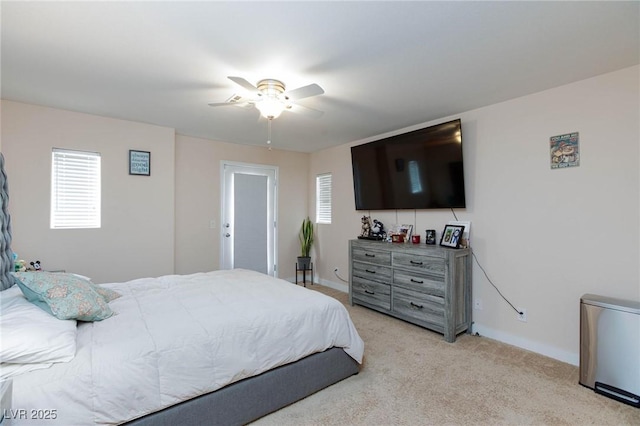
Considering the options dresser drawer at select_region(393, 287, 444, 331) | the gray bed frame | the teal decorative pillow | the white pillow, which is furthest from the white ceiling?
the gray bed frame

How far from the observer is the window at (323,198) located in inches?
215

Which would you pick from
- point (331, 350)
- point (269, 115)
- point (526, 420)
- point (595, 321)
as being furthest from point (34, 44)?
point (595, 321)

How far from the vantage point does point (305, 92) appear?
241 centimetres

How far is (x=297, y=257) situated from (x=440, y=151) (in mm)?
3163

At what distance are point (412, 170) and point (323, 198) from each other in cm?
213

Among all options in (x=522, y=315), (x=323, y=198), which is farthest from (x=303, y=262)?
(x=522, y=315)

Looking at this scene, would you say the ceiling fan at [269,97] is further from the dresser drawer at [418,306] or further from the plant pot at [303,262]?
the plant pot at [303,262]

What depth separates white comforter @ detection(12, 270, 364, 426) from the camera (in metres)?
1.38

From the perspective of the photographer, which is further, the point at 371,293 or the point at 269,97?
the point at 371,293

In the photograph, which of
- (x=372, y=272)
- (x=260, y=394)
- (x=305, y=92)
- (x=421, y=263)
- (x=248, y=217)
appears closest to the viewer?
(x=260, y=394)

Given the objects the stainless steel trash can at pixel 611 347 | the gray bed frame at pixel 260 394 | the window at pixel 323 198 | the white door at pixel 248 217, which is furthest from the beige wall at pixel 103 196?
the stainless steel trash can at pixel 611 347

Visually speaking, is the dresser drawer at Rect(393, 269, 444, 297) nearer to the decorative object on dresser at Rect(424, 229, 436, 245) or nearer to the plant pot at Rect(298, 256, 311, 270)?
the decorative object on dresser at Rect(424, 229, 436, 245)

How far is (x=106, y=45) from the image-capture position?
208 cm

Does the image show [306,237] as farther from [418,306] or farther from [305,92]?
[305,92]
